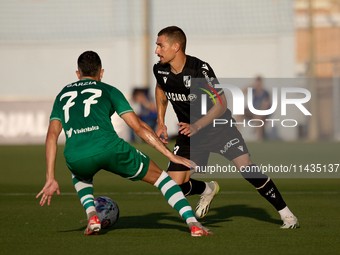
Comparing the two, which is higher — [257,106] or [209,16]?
[209,16]

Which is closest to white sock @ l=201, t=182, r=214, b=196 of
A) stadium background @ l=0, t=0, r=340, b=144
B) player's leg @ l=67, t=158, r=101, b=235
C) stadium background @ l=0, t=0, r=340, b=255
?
player's leg @ l=67, t=158, r=101, b=235

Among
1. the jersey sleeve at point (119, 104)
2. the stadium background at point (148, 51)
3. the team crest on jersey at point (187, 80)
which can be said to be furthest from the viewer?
the stadium background at point (148, 51)

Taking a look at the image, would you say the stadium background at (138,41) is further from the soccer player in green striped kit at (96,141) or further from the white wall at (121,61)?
the soccer player in green striped kit at (96,141)

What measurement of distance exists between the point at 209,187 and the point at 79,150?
91.5 inches

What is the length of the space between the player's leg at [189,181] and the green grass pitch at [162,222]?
0.65ft

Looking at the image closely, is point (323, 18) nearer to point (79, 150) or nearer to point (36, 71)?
point (36, 71)

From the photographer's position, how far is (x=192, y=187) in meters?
6.48

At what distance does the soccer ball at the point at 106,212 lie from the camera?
570 cm

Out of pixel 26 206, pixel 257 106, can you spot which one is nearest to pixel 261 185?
pixel 26 206

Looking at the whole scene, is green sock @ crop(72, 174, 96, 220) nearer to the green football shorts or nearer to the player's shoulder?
the green football shorts

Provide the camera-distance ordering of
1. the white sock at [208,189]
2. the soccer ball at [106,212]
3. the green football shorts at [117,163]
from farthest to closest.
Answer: the white sock at [208,189] → the soccer ball at [106,212] → the green football shorts at [117,163]

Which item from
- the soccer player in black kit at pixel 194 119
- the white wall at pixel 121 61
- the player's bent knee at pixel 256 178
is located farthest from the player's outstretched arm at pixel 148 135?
the white wall at pixel 121 61

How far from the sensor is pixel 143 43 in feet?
78.3

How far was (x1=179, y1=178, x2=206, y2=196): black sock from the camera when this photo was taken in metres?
6.31
